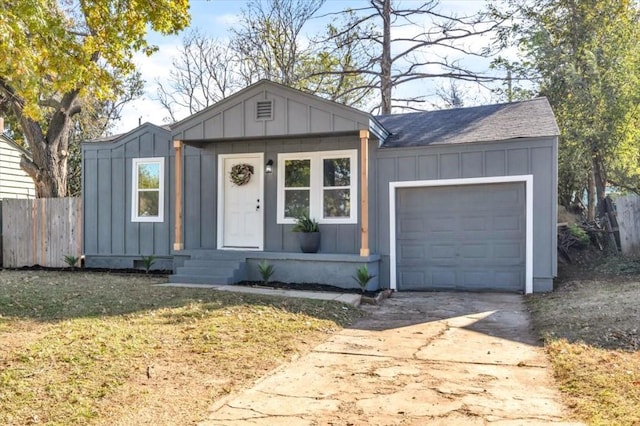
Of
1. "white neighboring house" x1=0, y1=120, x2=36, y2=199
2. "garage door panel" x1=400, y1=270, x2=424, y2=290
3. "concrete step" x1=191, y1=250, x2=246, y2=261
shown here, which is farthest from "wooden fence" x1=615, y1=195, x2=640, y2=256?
"white neighboring house" x1=0, y1=120, x2=36, y2=199

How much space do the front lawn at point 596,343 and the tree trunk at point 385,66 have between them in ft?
31.0

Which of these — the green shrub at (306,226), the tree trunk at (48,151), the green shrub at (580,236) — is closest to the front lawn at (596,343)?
the green shrub at (580,236)

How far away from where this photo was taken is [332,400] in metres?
3.42

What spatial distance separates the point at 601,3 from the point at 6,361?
13.1 meters

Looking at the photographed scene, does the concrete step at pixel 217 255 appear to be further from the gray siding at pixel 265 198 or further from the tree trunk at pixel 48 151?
the tree trunk at pixel 48 151

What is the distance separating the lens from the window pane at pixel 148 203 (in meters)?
10.4

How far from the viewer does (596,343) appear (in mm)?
4660

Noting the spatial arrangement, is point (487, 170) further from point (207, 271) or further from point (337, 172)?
point (207, 271)

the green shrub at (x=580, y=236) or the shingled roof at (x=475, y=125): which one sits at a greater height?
the shingled roof at (x=475, y=125)

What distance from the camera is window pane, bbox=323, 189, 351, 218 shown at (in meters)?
9.12

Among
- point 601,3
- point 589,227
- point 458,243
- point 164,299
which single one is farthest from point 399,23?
point 164,299

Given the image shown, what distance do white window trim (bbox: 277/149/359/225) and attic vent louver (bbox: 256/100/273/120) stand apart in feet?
3.11

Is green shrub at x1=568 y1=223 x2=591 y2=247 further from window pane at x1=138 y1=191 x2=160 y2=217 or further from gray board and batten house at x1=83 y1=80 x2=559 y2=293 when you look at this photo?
window pane at x1=138 y1=191 x2=160 y2=217

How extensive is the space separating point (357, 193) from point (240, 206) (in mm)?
2345
